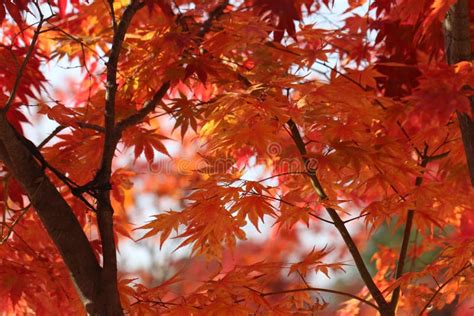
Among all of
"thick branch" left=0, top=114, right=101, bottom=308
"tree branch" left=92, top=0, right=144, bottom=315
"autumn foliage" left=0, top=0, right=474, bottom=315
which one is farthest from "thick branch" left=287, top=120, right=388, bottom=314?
"thick branch" left=0, top=114, right=101, bottom=308

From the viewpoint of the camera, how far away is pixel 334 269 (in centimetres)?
173

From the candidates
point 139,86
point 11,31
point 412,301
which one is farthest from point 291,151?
point 11,31

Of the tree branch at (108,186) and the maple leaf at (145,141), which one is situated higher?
the maple leaf at (145,141)

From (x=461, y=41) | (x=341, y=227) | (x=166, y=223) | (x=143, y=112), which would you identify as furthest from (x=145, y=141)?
(x=461, y=41)

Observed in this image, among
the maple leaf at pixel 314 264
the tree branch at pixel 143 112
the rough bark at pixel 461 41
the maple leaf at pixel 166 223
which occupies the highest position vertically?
the tree branch at pixel 143 112

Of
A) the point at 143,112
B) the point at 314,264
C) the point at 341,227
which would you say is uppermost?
the point at 143,112

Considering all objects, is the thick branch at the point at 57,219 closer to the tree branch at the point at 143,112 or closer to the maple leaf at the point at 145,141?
the tree branch at the point at 143,112

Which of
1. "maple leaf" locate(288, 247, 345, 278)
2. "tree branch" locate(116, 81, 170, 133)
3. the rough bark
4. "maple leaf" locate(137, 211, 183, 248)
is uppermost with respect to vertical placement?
"tree branch" locate(116, 81, 170, 133)

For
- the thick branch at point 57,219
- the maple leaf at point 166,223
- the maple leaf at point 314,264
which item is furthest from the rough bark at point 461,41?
the thick branch at point 57,219

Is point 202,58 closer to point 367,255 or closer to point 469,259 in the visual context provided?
point 469,259

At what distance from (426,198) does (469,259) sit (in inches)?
7.3

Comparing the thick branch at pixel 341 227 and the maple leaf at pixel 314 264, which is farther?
the thick branch at pixel 341 227

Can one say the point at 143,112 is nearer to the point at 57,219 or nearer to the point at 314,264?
the point at 57,219

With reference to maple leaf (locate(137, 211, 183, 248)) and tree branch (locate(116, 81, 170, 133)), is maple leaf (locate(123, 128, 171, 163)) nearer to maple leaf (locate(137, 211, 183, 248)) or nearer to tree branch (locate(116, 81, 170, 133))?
tree branch (locate(116, 81, 170, 133))
